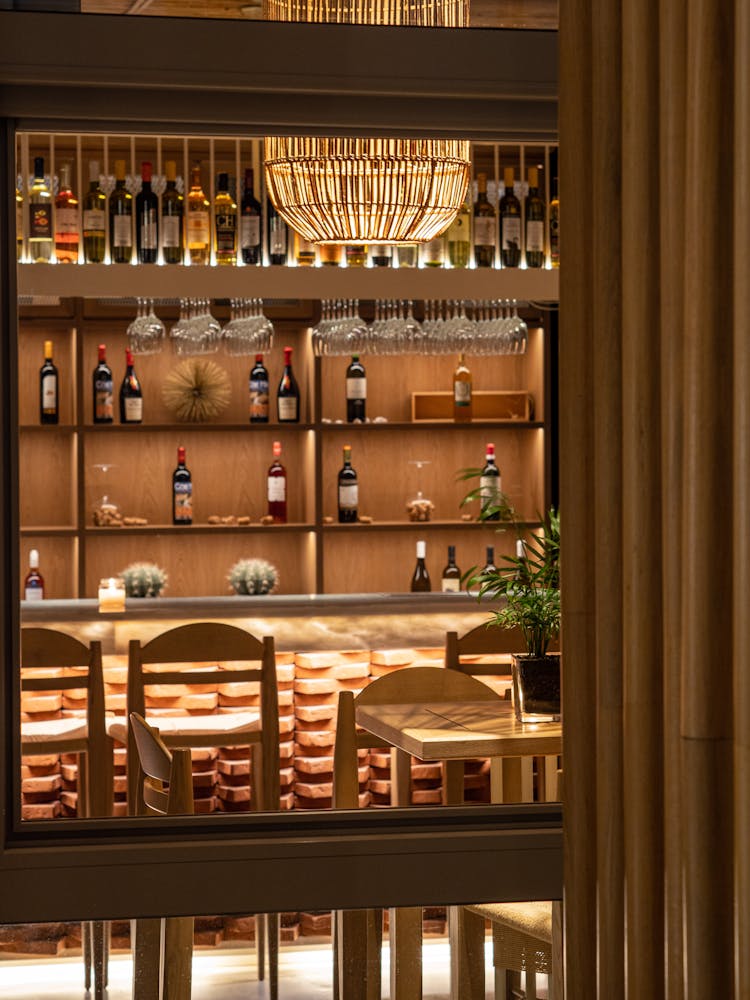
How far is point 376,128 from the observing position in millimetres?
1555

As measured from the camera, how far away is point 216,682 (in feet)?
11.3

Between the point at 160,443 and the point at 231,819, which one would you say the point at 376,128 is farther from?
the point at 160,443

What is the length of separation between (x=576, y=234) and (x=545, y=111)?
24 centimetres

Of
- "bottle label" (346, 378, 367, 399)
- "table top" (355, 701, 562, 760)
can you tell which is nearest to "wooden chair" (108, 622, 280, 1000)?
"table top" (355, 701, 562, 760)

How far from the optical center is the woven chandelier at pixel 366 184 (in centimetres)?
278

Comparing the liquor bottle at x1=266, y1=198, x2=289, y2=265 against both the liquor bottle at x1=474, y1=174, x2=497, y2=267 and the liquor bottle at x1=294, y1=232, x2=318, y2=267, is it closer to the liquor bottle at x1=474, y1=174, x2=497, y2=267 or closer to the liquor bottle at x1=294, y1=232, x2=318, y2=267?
the liquor bottle at x1=294, y1=232, x2=318, y2=267

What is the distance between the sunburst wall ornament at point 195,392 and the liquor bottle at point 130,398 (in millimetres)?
124

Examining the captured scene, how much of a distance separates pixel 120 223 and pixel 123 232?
0.11ft

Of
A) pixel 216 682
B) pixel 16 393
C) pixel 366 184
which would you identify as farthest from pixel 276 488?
pixel 16 393

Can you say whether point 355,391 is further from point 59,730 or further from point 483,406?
point 59,730

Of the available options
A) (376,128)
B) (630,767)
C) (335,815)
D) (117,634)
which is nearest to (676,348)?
(630,767)

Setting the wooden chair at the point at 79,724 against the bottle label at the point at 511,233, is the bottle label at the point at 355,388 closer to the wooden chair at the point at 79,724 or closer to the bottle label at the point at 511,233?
the bottle label at the point at 511,233

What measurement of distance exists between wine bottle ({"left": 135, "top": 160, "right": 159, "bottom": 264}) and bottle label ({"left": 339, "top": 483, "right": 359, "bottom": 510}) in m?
1.46

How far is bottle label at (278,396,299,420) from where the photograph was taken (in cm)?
561
